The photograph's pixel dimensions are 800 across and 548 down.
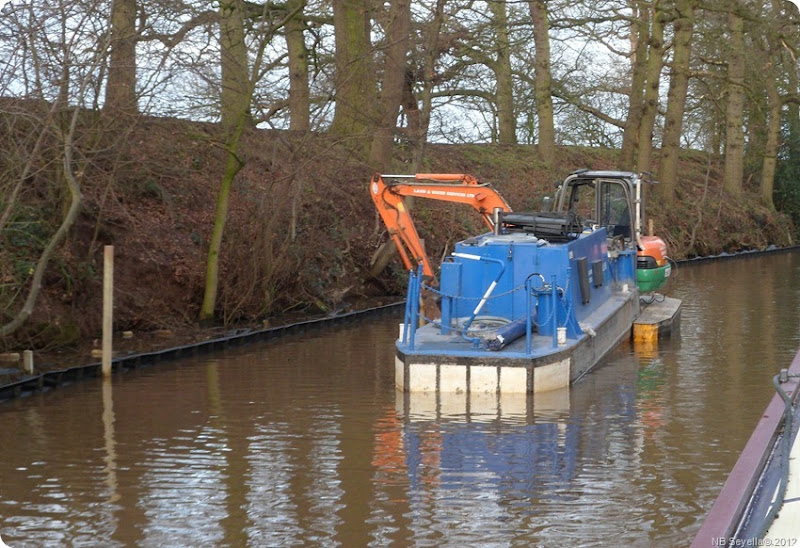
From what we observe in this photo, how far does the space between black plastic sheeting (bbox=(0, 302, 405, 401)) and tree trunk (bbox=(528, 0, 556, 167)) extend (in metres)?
15.4

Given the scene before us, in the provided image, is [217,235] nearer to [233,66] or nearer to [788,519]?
[233,66]

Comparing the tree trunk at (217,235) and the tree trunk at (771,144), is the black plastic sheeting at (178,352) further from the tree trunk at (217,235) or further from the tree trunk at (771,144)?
the tree trunk at (771,144)

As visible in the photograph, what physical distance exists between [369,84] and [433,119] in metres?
7.55

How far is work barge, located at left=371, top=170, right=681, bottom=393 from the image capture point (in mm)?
14117

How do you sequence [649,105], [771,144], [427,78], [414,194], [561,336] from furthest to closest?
[771,144] → [649,105] → [427,78] → [414,194] → [561,336]

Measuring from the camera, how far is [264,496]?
31.9ft

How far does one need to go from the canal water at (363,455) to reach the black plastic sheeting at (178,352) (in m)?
0.28

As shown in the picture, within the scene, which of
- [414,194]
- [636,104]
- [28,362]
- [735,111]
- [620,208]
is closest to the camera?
[28,362]

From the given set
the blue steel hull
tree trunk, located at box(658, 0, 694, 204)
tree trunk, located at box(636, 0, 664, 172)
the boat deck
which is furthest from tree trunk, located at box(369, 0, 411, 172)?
the boat deck

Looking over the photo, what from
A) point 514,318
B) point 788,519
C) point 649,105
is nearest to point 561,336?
point 514,318

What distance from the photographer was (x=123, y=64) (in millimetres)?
16812

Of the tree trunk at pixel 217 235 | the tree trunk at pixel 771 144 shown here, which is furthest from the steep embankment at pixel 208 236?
the tree trunk at pixel 771 144

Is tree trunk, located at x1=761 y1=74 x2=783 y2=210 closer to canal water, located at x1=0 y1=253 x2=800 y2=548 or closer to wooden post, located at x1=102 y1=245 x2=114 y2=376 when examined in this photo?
canal water, located at x1=0 y1=253 x2=800 y2=548

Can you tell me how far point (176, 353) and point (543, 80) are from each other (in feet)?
75.2
